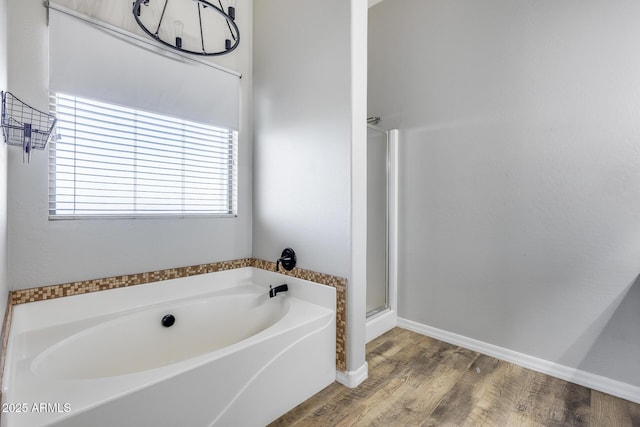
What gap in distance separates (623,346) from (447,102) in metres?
1.98

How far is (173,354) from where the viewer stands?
1.84m

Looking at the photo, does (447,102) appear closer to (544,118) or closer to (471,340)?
(544,118)

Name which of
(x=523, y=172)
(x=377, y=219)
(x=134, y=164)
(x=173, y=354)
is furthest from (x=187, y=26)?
(x=523, y=172)

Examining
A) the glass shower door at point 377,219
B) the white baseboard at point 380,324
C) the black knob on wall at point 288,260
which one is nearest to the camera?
the black knob on wall at point 288,260

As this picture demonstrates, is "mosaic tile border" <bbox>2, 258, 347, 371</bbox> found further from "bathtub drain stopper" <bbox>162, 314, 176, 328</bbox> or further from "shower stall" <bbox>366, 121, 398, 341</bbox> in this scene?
"shower stall" <bbox>366, 121, 398, 341</bbox>

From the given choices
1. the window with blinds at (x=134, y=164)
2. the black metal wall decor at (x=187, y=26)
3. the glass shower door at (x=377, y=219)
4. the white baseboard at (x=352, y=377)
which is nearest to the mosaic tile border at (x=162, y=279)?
the white baseboard at (x=352, y=377)

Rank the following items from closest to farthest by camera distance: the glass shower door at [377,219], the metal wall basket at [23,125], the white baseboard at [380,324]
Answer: the metal wall basket at [23,125]
the white baseboard at [380,324]
the glass shower door at [377,219]

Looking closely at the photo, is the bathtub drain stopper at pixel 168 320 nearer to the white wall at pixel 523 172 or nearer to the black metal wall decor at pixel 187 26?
the black metal wall decor at pixel 187 26

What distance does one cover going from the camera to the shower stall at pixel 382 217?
267 cm

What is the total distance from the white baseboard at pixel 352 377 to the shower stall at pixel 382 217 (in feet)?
2.80

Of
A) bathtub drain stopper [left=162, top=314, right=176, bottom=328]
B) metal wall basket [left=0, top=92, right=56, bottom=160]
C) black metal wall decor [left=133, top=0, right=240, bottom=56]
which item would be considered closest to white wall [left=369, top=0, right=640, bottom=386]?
black metal wall decor [left=133, top=0, right=240, bottom=56]

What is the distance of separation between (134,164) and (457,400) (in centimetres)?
243

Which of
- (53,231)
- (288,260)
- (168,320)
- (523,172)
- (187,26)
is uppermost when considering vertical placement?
(187,26)

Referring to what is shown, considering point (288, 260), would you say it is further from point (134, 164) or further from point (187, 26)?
point (187, 26)
